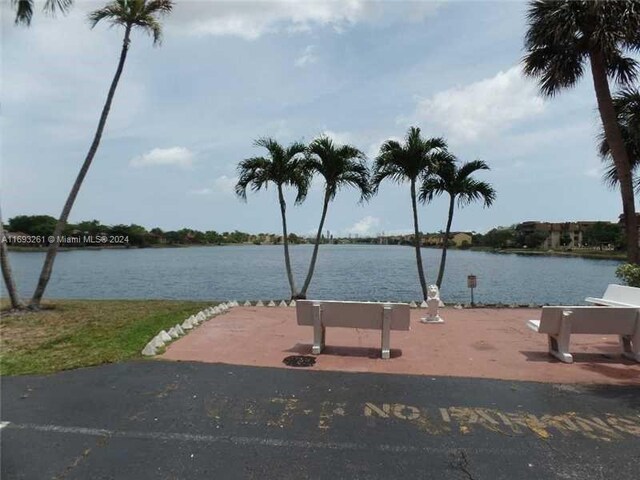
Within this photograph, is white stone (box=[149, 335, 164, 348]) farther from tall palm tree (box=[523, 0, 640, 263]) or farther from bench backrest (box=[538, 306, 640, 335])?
tall palm tree (box=[523, 0, 640, 263])

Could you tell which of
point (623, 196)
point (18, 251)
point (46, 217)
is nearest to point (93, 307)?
point (623, 196)

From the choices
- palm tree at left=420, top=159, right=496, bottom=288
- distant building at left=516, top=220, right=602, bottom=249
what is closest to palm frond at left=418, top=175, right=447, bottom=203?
palm tree at left=420, top=159, right=496, bottom=288

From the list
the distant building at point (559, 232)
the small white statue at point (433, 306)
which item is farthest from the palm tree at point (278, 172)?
the distant building at point (559, 232)

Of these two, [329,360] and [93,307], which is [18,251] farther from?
[329,360]

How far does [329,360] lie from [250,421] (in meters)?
2.35

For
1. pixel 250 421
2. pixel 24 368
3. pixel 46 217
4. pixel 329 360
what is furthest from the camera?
pixel 46 217

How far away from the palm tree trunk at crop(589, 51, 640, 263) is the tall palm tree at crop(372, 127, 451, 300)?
4662mm

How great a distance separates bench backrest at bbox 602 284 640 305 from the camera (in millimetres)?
7613

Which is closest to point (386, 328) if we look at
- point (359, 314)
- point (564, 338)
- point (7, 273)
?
point (359, 314)

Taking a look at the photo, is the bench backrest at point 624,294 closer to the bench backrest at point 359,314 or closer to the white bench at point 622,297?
the white bench at point 622,297

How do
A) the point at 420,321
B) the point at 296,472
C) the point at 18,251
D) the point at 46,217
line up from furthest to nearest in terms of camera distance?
the point at 18,251 → the point at 46,217 → the point at 420,321 → the point at 296,472

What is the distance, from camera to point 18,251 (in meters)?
80.9

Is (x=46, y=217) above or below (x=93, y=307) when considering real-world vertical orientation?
above

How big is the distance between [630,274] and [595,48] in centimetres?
567
